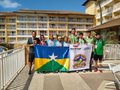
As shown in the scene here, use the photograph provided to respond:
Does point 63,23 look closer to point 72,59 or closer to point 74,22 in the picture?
point 74,22

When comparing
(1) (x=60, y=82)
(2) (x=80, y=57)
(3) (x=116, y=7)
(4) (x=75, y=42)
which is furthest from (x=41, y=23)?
(1) (x=60, y=82)

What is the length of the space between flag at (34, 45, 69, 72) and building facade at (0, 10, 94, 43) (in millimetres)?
71178

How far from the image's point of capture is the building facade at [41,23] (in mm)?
85500

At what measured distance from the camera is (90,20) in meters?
86.4

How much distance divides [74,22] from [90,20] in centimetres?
514

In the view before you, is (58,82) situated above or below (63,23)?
below

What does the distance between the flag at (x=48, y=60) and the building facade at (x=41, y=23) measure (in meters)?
71.2

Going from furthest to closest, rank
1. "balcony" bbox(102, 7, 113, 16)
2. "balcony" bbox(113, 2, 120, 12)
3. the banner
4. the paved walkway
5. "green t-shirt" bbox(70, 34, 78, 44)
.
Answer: "balcony" bbox(102, 7, 113, 16) → "balcony" bbox(113, 2, 120, 12) → "green t-shirt" bbox(70, 34, 78, 44) → the banner → the paved walkway

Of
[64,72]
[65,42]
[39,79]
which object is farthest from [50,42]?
[39,79]

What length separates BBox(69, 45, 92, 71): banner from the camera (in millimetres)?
13016

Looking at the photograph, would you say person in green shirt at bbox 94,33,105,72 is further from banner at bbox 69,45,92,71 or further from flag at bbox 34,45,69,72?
flag at bbox 34,45,69,72

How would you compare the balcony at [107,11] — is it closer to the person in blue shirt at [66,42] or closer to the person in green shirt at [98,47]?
the person in green shirt at [98,47]

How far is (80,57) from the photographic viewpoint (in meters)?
13.2

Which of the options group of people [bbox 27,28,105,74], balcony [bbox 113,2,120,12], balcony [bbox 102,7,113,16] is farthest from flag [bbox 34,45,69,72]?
balcony [bbox 102,7,113,16]
